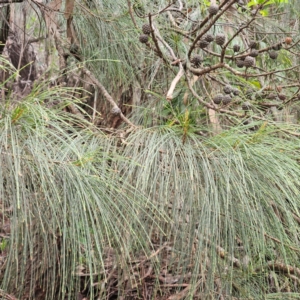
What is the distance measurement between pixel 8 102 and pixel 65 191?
0.17 meters

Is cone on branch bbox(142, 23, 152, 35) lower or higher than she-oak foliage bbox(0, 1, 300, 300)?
higher

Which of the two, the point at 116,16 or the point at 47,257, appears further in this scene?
the point at 116,16

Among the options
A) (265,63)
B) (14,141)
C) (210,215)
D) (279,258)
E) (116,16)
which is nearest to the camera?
(14,141)

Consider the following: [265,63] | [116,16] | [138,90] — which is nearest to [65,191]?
[116,16]

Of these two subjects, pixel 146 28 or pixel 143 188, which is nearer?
pixel 143 188

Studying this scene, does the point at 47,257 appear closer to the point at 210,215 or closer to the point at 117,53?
the point at 210,215

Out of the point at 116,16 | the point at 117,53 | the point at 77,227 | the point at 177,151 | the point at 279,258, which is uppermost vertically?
the point at 116,16

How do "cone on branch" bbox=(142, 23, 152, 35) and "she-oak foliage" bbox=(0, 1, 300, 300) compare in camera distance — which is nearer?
"she-oak foliage" bbox=(0, 1, 300, 300)

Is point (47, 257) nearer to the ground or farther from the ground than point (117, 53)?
nearer to the ground

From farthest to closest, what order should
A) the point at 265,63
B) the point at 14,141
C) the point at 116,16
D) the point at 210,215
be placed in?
the point at 265,63, the point at 116,16, the point at 210,215, the point at 14,141

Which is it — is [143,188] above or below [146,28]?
below

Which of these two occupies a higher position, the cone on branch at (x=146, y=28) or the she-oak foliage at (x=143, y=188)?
the cone on branch at (x=146, y=28)

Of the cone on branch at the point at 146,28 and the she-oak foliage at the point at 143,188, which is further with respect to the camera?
the cone on branch at the point at 146,28

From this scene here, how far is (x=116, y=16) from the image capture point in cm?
170
